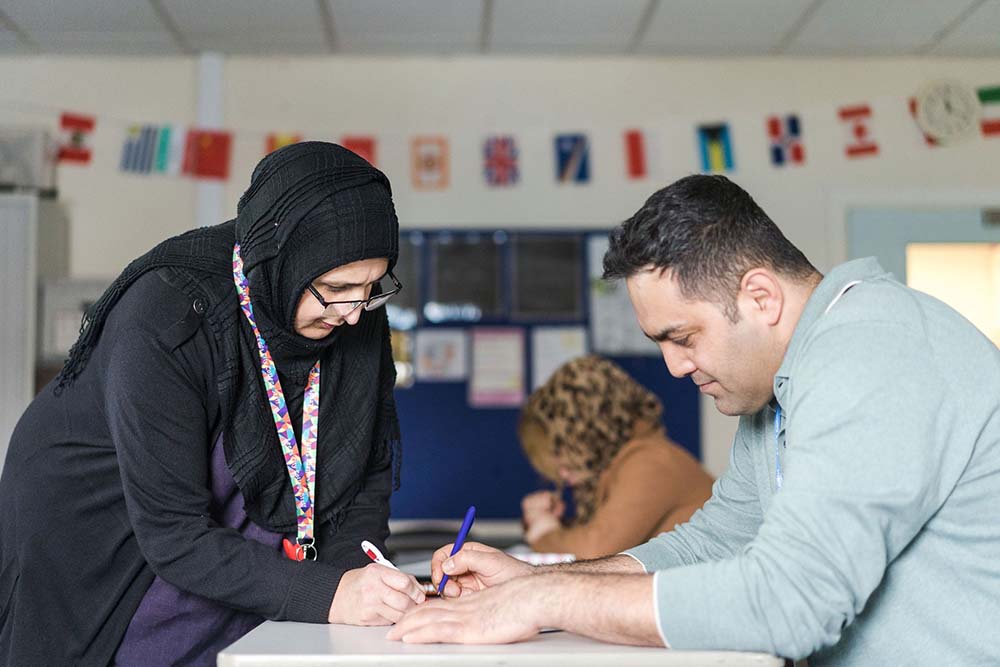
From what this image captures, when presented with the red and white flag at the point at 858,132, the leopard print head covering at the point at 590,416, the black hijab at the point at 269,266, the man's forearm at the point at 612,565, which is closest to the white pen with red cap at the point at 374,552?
the black hijab at the point at 269,266

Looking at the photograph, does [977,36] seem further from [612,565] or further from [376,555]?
[376,555]

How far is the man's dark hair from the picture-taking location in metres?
1.21

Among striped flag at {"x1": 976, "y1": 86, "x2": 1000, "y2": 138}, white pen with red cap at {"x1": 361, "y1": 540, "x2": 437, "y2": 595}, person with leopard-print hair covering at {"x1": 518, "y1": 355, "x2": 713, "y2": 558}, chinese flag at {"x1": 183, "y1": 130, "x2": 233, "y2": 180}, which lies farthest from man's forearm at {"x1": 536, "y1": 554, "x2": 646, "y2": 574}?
striped flag at {"x1": 976, "y1": 86, "x2": 1000, "y2": 138}

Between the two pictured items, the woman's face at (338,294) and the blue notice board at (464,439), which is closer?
the woman's face at (338,294)

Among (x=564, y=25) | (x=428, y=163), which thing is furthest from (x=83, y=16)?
(x=564, y=25)

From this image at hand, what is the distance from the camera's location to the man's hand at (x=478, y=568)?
1.38m

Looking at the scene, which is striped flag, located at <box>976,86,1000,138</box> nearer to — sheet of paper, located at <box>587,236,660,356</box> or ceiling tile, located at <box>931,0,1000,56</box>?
ceiling tile, located at <box>931,0,1000,56</box>

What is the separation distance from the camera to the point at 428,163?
154 inches

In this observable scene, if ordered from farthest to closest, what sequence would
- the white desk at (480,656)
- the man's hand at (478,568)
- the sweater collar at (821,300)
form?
the man's hand at (478,568) < the sweater collar at (821,300) < the white desk at (480,656)

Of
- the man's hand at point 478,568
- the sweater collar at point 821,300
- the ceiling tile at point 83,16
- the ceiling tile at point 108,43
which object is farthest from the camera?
the ceiling tile at point 108,43

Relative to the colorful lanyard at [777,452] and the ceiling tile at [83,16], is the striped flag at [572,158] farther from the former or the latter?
the colorful lanyard at [777,452]

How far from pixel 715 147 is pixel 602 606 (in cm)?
316

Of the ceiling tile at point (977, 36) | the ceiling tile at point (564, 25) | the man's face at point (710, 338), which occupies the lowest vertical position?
the man's face at point (710, 338)

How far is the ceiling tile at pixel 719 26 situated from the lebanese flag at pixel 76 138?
212 centimetres
